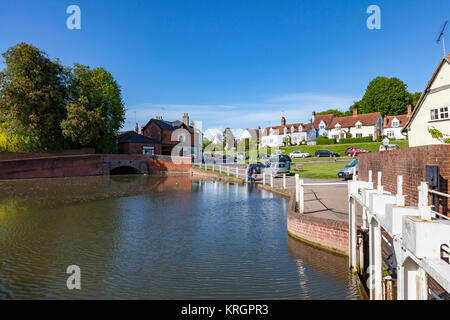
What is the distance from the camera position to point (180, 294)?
670cm

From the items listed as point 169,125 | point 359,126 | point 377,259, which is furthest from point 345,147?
point 377,259

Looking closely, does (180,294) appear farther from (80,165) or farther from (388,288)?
(80,165)

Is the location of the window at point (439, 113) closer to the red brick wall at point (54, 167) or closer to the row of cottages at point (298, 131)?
the red brick wall at point (54, 167)

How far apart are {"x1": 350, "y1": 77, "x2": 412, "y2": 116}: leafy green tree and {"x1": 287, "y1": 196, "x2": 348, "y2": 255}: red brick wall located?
7606 centimetres

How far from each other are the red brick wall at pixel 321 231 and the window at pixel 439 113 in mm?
14187

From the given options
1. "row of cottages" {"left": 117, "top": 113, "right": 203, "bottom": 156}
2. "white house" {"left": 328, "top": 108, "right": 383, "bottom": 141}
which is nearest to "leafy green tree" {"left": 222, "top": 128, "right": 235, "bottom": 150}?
"row of cottages" {"left": 117, "top": 113, "right": 203, "bottom": 156}

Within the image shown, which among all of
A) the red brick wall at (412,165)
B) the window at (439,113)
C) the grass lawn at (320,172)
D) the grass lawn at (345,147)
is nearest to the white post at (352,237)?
the red brick wall at (412,165)

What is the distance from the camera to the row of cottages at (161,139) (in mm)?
51344

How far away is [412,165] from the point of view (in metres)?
7.46

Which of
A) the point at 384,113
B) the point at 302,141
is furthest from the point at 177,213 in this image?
the point at 384,113

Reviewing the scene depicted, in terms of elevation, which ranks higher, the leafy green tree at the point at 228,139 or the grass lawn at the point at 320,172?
the leafy green tree at the point at 228,139

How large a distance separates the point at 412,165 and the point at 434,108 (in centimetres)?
1463

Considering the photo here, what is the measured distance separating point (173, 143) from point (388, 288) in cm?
5692

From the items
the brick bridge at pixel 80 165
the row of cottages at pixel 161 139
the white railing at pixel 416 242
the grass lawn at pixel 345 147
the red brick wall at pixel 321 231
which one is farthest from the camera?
the row of cottages at pixel 161 139
